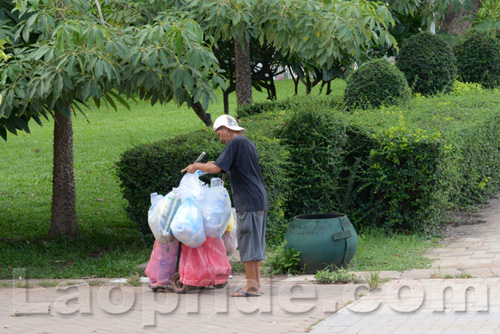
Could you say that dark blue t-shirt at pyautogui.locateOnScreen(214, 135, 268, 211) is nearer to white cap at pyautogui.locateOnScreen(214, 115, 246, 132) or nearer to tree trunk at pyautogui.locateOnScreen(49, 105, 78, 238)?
white cap at pyautogui.locateOnScreen(214, 115, 246, 132)

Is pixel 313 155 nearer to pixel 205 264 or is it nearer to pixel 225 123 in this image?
pixel 225 123

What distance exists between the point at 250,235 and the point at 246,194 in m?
0.40

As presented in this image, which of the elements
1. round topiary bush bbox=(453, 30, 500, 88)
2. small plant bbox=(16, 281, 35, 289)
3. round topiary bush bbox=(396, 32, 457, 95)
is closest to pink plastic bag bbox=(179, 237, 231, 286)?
small plant bbox=(16, 281, 35, 289)

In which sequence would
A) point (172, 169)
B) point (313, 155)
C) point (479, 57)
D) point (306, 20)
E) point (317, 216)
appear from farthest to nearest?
point (479, 57)
point (313, 155)
point (306, 20)
point (172, 169)
point (317, 216)

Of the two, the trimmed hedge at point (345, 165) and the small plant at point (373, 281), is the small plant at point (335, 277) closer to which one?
the small plant at point (373, 281)

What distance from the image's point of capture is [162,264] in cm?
738

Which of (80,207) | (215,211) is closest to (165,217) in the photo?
(215,211)

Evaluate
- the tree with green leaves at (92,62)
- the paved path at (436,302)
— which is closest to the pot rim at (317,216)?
the paved path at (436,302)

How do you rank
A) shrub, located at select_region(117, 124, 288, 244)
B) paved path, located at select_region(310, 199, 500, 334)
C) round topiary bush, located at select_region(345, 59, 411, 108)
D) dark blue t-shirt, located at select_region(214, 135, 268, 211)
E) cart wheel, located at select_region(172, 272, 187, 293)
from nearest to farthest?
paved path, located at select_region(310, 199, 500, 334), dark blue t-shirt, located at select_region(214, 135, 268, 211), cart wheel, located at select_region(172, 272, 187, 293), shrub, located at select_region(117, 124, 288, 244), round topiary bush, located at select_region(345, 59, 411, 108)

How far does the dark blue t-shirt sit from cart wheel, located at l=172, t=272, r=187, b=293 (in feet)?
3.02

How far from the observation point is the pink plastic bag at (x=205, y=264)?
716 cm

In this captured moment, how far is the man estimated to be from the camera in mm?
7039

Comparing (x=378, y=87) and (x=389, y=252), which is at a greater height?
(x=378, y=87)

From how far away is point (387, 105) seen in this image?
40.8 feet
